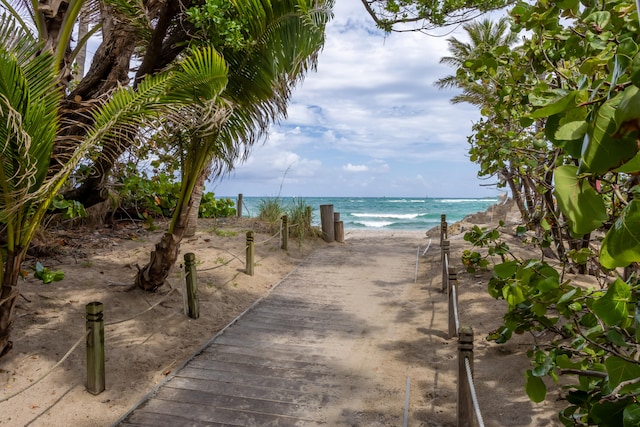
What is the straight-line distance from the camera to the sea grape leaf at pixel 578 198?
78 cm

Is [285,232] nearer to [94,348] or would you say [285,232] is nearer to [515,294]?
[94,348]

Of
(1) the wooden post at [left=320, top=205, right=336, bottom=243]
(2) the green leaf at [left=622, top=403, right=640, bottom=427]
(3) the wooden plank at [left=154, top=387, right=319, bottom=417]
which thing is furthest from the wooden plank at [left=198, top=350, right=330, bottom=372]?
(1) the wooden post at [left=320, top=205, right=336, bottom=243]

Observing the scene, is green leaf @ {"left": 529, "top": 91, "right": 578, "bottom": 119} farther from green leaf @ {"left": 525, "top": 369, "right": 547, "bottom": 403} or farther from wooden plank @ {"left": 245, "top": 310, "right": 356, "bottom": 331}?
wooden plank @ {"left": 245, "top": 310, "right": 356, "bottom": 331}

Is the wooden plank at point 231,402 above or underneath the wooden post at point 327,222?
underneath

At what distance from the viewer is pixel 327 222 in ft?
40.2

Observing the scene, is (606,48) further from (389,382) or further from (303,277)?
(303,277)

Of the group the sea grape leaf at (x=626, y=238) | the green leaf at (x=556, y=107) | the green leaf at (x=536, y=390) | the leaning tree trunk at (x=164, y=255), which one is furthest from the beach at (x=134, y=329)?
the green leaf at (x=556, y=107)

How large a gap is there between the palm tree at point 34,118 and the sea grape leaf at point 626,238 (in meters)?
3.62

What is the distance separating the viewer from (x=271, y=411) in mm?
4039

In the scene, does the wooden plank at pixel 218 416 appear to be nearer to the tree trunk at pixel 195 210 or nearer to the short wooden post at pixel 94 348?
the short wooden post at pixel 94 348

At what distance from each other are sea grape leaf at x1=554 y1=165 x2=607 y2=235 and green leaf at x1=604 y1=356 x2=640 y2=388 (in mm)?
659

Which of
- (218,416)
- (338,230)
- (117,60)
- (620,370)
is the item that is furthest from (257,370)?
(338,230)

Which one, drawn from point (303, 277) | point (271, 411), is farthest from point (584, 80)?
point (303, 277)

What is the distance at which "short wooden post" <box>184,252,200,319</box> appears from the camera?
19.7 feet
